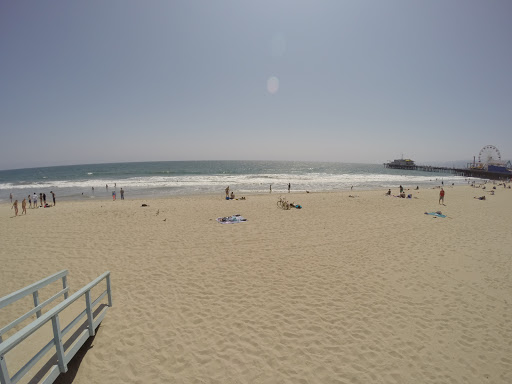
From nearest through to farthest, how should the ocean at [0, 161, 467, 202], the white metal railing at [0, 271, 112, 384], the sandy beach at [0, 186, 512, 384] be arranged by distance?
the white metal railing at [0, 271, 112, 384] → the sandy beach at [0, 186, 512, 384] → the ocean at [0, 161, 467, 202]

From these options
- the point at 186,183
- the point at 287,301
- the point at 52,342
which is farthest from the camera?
the point at 186,183

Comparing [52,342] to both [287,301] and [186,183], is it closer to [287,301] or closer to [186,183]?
[287,301]

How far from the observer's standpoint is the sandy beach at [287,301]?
401 cm

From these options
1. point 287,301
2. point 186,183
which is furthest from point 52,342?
point 186,183

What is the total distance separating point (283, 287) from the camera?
654cm

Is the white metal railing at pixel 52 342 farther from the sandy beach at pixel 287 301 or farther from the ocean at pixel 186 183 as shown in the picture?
the ocean at pixel 186 183

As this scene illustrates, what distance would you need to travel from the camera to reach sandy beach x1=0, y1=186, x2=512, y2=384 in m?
4.01

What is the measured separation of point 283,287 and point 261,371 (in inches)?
108

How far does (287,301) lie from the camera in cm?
586

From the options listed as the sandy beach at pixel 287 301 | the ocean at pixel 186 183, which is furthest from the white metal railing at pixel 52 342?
the ocean at pixel 186 183

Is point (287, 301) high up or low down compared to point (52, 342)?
down

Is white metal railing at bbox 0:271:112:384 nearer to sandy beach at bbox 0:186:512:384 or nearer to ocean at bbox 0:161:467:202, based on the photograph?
sandy beach at bbox 0:186:512:384

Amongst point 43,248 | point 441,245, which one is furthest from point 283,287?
point 43,248

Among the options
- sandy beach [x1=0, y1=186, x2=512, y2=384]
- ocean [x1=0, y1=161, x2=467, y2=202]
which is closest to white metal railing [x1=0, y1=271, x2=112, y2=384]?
sandy beach [x1=0, y1=186, x2=512, y2=384]
